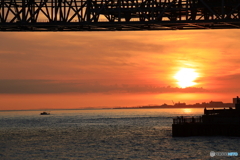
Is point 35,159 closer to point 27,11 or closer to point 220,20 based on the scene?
point 27,11

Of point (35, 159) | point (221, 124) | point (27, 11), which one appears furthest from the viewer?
point (221, 124)

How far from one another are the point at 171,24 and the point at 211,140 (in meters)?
17.1

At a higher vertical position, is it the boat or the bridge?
the bridge

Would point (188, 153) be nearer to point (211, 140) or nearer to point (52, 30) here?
point (211, 140)

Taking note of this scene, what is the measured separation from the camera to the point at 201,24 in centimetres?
6384

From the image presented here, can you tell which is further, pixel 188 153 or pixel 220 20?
pixel 220 20

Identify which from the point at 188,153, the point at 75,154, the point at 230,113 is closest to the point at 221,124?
the point at 230,113

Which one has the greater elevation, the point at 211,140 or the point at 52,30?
the point at 52,30

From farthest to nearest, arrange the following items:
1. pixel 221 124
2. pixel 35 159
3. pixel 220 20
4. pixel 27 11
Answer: pixel 221 124 → pixel 27 11 → pixel 220 20 → pixel 35 159

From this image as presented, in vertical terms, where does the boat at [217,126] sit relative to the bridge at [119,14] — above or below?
below

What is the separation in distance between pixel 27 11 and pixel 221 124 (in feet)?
103

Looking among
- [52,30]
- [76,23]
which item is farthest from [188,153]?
[52,30]

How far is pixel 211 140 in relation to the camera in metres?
68.0

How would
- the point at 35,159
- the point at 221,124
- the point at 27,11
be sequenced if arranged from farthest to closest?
the point at 221,124 < the point at 27,11 < the point at 35,159
